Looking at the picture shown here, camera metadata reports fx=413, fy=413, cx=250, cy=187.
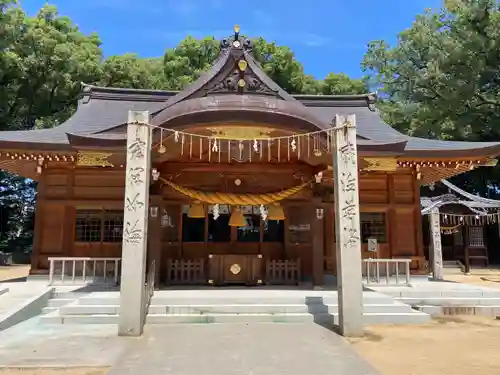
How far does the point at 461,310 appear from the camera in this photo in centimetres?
940

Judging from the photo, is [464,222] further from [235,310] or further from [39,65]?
[39,65]

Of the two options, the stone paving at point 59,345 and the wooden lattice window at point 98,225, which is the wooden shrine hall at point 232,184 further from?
the stone paving at point 59,345

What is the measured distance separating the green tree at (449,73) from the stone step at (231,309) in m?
20.1

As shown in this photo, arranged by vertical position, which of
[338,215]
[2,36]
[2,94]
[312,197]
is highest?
[2,36]

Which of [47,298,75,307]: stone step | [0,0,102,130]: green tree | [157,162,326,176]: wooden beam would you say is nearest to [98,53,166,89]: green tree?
[0,0,102,130]: green tree

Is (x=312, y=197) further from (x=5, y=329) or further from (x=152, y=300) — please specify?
(x=5, y=329)

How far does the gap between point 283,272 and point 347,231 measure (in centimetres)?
428

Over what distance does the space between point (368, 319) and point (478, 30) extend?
2243 centimetres

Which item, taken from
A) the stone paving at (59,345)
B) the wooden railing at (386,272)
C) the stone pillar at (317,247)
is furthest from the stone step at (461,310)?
the stone paving at (59,345)

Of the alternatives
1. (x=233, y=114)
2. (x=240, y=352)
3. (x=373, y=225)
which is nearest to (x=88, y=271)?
(x=233, y=114)

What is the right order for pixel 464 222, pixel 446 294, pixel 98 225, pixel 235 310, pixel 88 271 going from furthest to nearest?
pixel 464 222, pixel 98 225, pixel 88 271, pixel 446 294, pixel 235 310

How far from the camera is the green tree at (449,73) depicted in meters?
23.8

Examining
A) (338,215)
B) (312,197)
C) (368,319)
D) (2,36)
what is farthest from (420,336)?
(2,36)

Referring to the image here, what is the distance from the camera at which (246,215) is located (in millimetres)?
12250
